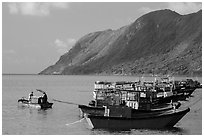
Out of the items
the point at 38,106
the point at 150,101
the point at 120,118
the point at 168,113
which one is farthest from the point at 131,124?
the point at 38,106

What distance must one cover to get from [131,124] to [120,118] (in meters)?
1.17

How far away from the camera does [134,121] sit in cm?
3934

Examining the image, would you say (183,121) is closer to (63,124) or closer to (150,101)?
(150,101)

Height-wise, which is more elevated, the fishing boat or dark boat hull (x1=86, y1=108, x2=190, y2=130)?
the fishing boat

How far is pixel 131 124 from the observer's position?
39.3 metres

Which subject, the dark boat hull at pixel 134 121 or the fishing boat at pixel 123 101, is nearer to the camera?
Answer: the dark boat hull at pixel 134 121

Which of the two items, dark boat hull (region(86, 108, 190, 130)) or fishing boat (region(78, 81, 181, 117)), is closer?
dark boat hull (region(86, 108, 190, 130))

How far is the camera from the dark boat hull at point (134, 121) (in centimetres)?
3900

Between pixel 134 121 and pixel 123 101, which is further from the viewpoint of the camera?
pixel 123 101

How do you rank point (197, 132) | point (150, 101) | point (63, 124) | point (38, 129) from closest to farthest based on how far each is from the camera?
point (197, 132) → point (38, 129) → point (63, 124) → point (150, 101)

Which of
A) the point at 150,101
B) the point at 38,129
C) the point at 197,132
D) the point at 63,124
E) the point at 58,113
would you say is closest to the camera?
the point at 197,132

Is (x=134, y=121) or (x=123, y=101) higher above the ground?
(x=123, y=101)

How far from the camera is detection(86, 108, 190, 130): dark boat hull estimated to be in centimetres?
3900

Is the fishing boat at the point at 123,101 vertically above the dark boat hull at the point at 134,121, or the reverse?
the fishing boat at the point at 123,101
